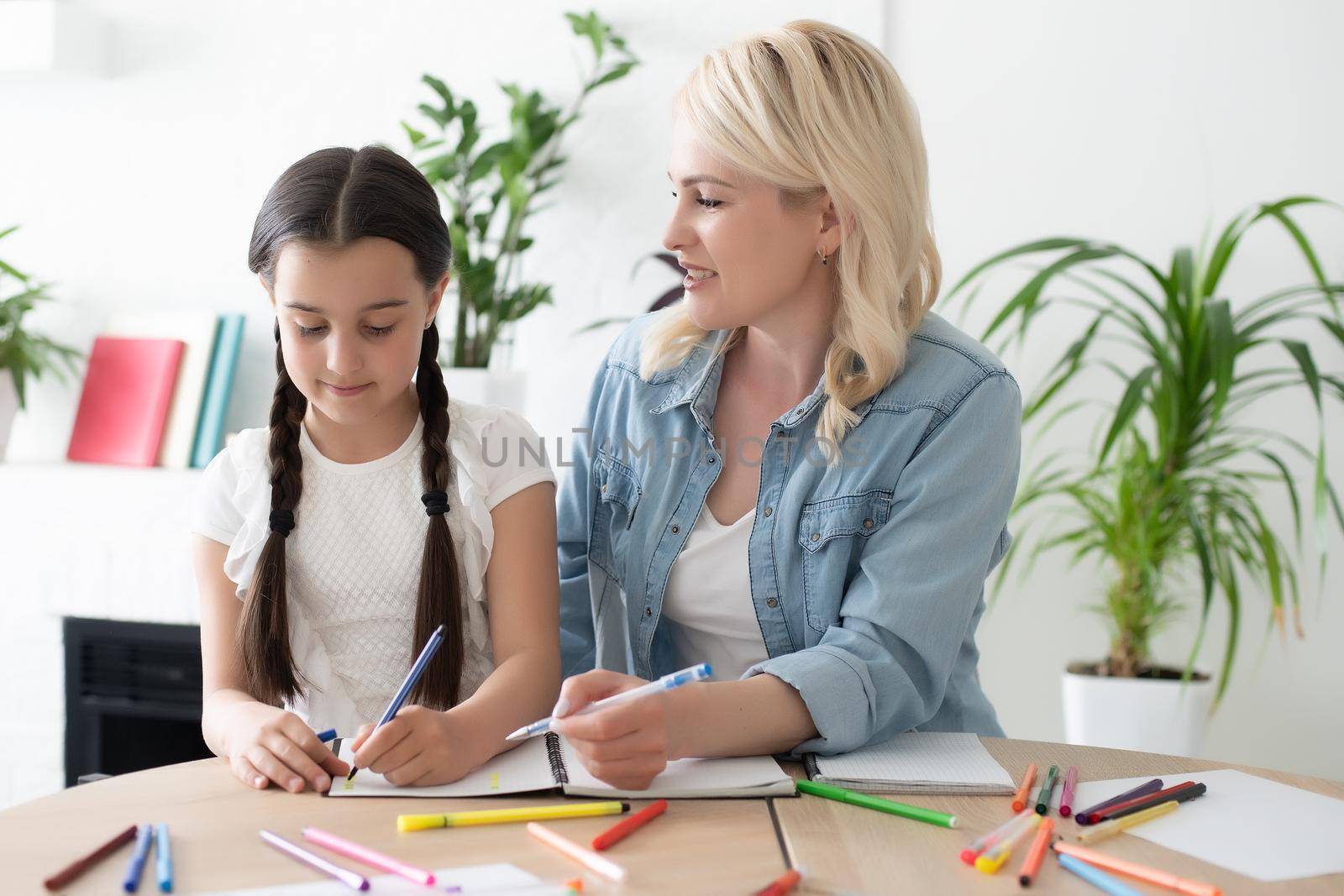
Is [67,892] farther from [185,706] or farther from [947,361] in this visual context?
[185,706]

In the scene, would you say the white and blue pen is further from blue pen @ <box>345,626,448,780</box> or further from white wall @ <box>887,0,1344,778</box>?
white wall @ <box>887,0,1344,778</box>

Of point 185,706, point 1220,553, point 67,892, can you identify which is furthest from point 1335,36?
point 185,706

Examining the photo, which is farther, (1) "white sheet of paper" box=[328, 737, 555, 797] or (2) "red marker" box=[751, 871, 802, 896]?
(1) "white sheet of paper" box=[328, 737, 555, 797]

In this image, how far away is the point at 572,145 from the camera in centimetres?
247

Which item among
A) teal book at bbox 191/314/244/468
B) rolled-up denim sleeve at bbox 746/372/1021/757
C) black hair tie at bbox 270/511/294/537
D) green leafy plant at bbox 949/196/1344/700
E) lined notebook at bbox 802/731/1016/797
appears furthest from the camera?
teal book at bbox 191/314/244/468

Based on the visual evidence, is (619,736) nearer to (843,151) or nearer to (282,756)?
(282,756)

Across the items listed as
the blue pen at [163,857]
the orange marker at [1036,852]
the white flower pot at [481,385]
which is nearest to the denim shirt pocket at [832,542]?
the orange marker at [1036,852]

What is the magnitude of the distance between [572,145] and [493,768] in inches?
67.2

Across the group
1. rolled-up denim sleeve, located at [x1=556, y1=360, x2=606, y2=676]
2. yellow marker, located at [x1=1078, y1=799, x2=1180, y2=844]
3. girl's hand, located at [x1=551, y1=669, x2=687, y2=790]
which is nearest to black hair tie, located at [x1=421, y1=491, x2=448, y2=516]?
rolled-up denim sleeve, located at [x1=556, y1=360, x2=606, y2=676]

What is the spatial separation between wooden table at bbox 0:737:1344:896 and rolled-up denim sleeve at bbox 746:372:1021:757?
15 cm

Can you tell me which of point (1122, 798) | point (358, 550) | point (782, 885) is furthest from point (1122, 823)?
point (358, 550)

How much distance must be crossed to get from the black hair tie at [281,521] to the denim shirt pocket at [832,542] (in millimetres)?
545

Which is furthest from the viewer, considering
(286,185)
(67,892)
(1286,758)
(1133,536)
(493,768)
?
(1286,758)

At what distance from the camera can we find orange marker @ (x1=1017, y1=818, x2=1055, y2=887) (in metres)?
0.82
